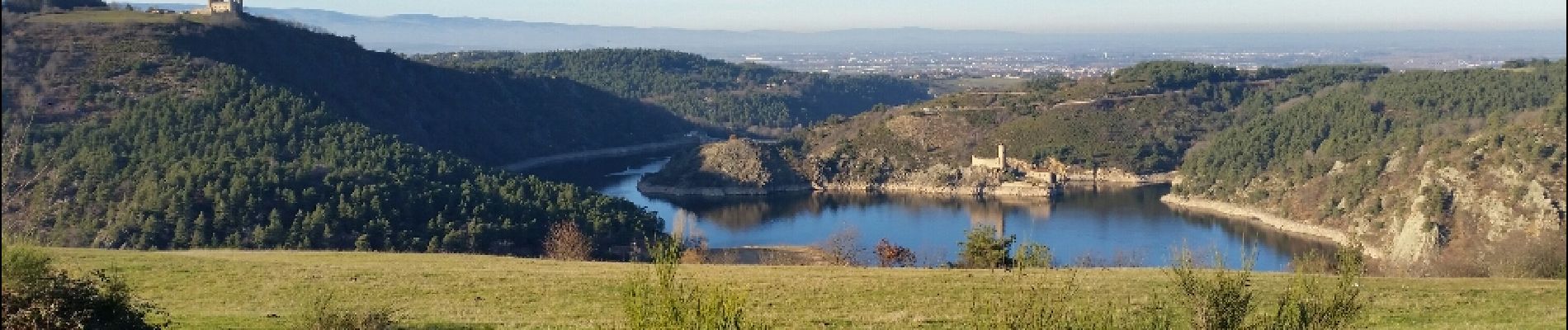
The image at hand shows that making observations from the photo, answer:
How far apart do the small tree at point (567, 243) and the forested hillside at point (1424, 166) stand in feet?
103

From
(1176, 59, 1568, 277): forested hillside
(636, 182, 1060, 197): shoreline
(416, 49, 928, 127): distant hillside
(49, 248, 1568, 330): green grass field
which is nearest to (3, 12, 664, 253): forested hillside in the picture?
(49, 248, 1568, 330): green grass field

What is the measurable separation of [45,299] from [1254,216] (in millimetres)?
78664

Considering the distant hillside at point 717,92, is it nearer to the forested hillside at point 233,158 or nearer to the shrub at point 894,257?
the forested hillside at point 233,158

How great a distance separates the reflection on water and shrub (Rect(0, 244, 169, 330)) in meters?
49.1

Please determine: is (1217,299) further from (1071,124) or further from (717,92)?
(717,92)

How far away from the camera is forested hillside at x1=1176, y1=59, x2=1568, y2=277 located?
55469 millimetres

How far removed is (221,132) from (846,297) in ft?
166

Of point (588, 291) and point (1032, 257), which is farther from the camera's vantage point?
point (588, 291)

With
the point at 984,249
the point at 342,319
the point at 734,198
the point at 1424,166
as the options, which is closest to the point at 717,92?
the point at 734,198

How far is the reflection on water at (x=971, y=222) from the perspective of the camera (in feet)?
220

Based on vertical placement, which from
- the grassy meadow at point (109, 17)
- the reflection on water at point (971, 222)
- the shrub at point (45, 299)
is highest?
the grassy meadow at point (109, 17)

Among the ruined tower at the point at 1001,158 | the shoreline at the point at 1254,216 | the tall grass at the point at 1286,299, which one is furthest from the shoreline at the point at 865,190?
the tall grass at the point at 1286,299

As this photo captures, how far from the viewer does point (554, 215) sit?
59344 millimetres

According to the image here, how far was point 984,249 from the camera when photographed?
29422mm
